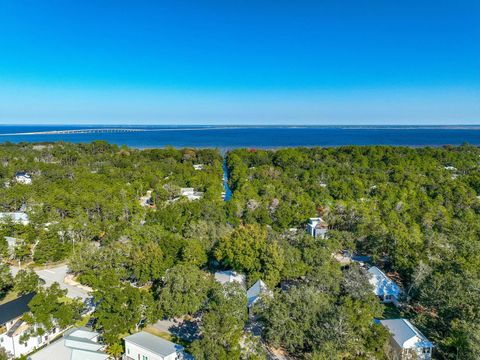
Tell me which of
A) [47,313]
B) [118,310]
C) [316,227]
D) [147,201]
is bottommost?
[147,201]

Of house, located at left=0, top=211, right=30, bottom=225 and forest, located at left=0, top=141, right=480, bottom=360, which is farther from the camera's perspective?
house, located at left=0, top=211, right=30, bottom=225

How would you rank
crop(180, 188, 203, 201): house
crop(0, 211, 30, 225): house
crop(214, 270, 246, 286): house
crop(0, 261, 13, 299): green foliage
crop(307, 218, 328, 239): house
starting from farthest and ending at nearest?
1. crop(180, 188, 203, 201): house
2. crop(307, 218, 328, 239): house
3. crop(0, 211, 30, 225): house
4. crop(214, 270, 246, 286): house
5. crop(0, 261, 13, 299): green foliage

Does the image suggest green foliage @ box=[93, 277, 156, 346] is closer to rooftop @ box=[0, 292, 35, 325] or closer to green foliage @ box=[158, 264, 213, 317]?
green foliage @ box=[158, 264, 213, 317]

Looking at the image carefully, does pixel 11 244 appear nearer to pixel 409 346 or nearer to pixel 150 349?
pixel 150 349

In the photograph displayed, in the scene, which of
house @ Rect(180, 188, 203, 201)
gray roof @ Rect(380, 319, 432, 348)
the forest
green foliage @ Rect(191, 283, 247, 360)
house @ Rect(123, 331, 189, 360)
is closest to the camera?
green foliage @ Rect(191, 283, 247, 360)

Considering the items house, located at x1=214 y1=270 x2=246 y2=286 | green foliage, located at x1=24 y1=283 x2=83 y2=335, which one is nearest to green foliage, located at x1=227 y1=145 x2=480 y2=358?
house, located at x1=214 y1=270 x2=246 y2=286

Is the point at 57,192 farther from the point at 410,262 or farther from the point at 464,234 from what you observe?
the point at 464,234

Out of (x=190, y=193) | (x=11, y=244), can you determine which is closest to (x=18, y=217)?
(x=11, y=244)
